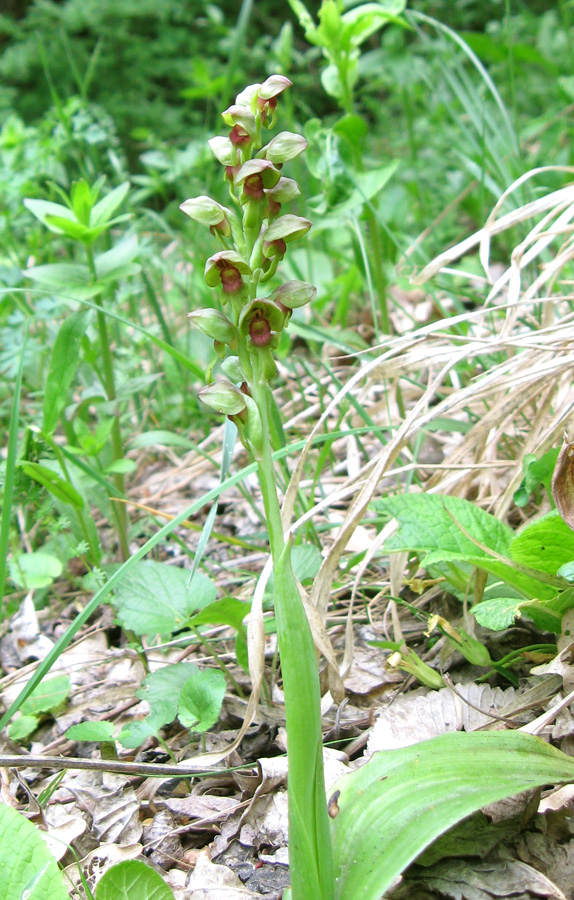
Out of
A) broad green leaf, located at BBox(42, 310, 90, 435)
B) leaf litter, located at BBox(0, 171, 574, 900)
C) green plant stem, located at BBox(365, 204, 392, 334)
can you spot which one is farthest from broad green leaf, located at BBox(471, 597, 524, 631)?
green plant stem, located at BBox(365, 204, 392, 334)

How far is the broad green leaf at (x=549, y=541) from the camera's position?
1073 millimetres

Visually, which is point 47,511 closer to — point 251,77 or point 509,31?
point 509,31

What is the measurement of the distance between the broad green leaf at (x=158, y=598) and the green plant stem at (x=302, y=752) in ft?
1.44

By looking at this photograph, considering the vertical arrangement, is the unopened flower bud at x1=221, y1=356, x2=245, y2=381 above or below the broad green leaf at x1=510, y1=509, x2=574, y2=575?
above

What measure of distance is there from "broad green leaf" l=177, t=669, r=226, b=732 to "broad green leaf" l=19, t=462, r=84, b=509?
508 mm

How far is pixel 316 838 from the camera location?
819 mm

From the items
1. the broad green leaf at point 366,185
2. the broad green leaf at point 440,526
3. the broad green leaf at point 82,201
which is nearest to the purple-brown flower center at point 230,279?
the broad green leaf at point 440,526

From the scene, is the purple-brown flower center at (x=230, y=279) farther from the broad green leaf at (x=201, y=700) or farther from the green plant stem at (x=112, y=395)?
the green plant stem at (x=112, y=395)

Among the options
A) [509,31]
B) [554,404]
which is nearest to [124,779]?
[554,404]

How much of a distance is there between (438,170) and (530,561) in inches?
110

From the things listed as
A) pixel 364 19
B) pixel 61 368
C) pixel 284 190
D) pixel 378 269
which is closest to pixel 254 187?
pixel 284 190

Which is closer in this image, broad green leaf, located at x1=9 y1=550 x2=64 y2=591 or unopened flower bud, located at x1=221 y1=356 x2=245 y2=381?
unopened flower bud, located at x1=221 y1=356 x2=245 y2=381

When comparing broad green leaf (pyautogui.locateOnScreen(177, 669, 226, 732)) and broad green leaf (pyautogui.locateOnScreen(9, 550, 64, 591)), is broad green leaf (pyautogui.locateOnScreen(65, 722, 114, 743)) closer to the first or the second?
broad green leaf (pyautogui.locateOnScreen(177, 669, 226, 732))

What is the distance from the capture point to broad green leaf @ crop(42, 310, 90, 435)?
1.53 meters
